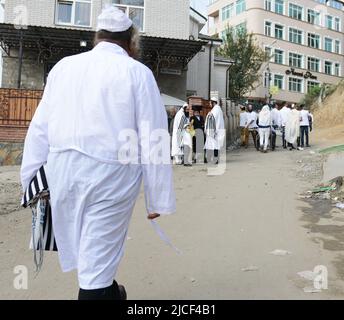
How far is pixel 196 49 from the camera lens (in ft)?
53.2

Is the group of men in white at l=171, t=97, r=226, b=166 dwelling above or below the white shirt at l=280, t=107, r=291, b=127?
below

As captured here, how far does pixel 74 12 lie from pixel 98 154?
53.6ft

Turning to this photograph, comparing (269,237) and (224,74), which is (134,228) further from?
(224,74)

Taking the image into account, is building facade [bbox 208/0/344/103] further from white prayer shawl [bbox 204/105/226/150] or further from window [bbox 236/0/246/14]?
white prayer shawl [bbox 204/105/226/150]

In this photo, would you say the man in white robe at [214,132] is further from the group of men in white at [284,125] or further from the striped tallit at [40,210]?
the striped tallit at [40,210]

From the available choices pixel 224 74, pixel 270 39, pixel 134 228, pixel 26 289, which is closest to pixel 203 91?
pixel 224 74

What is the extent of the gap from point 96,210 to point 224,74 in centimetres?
2289

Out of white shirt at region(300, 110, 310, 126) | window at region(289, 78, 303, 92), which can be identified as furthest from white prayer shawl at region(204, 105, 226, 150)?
window at region(289, 78, 303, 92)

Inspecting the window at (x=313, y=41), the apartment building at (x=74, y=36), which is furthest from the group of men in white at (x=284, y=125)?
the window at (x=313, y=41)

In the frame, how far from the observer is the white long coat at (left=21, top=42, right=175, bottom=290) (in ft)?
7.85

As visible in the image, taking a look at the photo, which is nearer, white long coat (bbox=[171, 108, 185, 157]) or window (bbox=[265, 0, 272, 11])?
white long coat (bbox=[171, 108, 185, 157])

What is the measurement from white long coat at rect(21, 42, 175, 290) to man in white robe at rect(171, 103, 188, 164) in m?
9.53

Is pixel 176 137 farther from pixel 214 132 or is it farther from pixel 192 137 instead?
pixel 214 132

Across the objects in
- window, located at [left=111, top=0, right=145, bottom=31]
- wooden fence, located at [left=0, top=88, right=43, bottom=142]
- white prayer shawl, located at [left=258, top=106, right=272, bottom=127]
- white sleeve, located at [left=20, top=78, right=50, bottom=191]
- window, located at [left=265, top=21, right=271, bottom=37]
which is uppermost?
window, located at [left=265, top=21, right=271, bottom=37]
